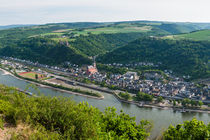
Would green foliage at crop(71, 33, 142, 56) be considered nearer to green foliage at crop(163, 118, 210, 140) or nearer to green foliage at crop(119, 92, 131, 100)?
green foliage at crop(119, 92, 131, 100)

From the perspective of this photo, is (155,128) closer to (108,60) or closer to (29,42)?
(108,60)

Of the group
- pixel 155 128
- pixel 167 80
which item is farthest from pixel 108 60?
pixel 155 128

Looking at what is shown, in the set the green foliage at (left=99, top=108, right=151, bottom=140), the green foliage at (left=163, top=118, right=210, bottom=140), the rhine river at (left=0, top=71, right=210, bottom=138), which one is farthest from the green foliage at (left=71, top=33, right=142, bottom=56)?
the green foliage at (left=163, top=118, right=210, bottom=140)

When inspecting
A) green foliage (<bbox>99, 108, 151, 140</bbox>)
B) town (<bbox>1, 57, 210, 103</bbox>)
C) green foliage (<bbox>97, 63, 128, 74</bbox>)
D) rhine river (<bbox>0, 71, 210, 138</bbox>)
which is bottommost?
A: rhine river (<bbox>0, 71, 210, 138</bbox>)

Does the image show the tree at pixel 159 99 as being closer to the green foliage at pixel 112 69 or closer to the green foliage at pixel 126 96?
the green foliage at pixel 126 96

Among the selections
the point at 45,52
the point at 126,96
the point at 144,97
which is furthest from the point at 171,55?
the point at 45,52

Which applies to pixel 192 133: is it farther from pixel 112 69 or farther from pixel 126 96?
pixel 112 69
